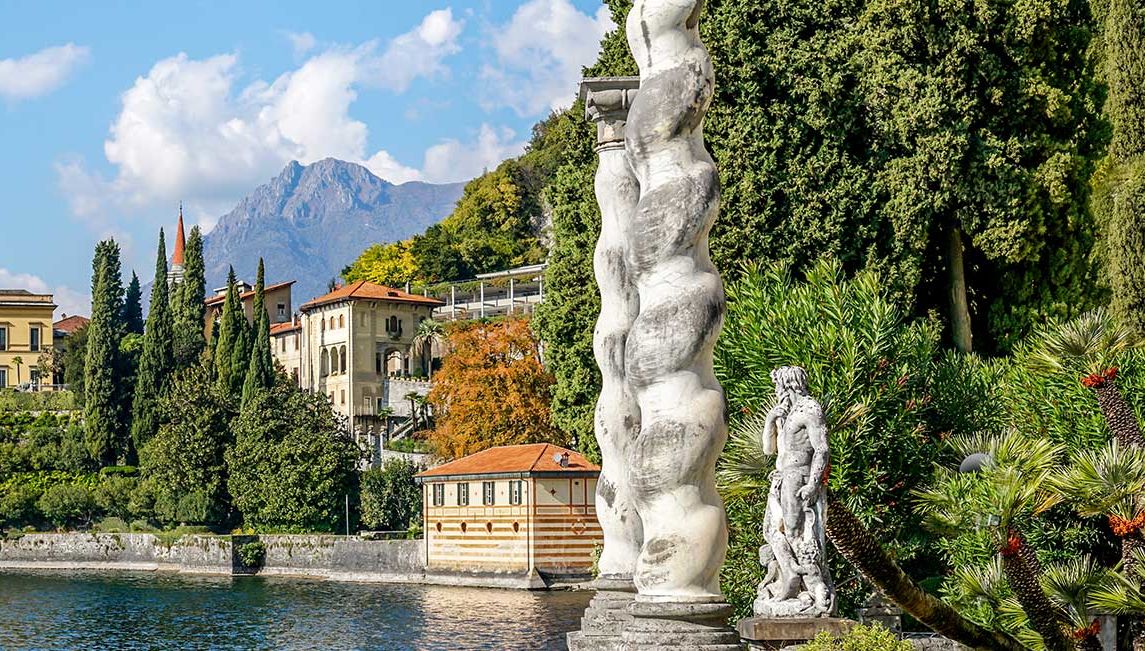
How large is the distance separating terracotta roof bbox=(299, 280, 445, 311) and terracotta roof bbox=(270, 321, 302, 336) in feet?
23.8

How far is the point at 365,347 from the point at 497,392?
31.9 meters

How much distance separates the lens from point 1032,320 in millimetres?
28844

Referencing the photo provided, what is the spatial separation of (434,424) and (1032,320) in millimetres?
54000

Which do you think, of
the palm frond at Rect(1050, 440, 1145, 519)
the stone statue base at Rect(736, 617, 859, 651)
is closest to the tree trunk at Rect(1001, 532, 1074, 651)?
the palm frond at Rect(1050, 440, 1145, 519)

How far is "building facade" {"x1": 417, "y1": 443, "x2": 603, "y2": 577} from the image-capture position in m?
49.9

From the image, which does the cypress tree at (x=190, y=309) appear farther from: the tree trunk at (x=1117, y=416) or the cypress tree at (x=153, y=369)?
the tree trunk at (x=1117, y=416)

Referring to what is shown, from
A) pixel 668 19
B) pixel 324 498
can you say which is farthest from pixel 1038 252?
pixel 324 498

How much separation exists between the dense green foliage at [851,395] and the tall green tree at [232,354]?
191 feet

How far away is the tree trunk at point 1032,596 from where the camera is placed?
1396 cm

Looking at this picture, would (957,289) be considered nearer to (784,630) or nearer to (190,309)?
(784,630)

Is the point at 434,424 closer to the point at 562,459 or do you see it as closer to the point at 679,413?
the point at 562,459

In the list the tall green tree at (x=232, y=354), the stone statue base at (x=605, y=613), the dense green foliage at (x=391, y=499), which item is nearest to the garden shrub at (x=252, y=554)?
the dense green foliage at (x=391, y=499)

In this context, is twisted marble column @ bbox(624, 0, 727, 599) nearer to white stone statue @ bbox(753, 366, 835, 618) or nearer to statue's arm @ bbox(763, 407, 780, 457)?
white stone statue @ bbox(753, 366, 835, 618)

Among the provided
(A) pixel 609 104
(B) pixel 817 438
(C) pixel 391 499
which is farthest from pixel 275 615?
(B) pixel 817 438
